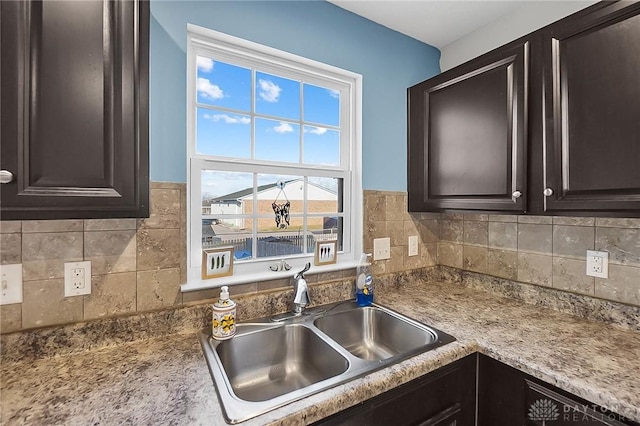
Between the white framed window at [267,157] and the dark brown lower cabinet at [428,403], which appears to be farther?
the white framed window at [267,157]

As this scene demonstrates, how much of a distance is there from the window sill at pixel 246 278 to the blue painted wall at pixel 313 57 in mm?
435

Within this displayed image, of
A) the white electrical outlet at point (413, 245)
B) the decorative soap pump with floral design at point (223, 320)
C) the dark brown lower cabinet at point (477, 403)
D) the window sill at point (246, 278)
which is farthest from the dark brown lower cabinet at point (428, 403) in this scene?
the white electrical outlet at point (413, 245)

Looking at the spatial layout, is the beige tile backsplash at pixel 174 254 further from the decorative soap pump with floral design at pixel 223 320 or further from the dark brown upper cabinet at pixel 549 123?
the dark brown upper cabinet at pixel 549 123

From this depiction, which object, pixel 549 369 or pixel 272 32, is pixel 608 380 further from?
pixel 272 32

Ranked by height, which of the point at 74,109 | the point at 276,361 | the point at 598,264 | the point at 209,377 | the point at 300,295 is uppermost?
the point at 74,109

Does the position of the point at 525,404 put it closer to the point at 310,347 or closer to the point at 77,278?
the point at 310,347

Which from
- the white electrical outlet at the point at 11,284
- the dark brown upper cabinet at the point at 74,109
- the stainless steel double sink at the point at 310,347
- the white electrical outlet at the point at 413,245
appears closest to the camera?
the dark brown upper cabinet at the point at 74,109

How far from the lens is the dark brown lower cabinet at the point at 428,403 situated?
880 mm

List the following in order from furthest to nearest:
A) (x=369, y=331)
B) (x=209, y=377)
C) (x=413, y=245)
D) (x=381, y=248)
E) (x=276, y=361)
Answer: (x=413, y=245), (x=381, y=248), (x=369, y=331), (x=276, y=361), (x=209, y=377)

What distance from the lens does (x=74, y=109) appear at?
787 mm

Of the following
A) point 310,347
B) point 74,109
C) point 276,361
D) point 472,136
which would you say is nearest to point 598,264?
point 472,136

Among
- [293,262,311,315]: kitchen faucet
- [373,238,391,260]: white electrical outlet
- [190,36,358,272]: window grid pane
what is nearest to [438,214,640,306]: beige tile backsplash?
[373,238,391,260]: white electrical outlet

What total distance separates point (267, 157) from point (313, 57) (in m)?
0.57

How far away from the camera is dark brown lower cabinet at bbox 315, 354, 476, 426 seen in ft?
2.89
